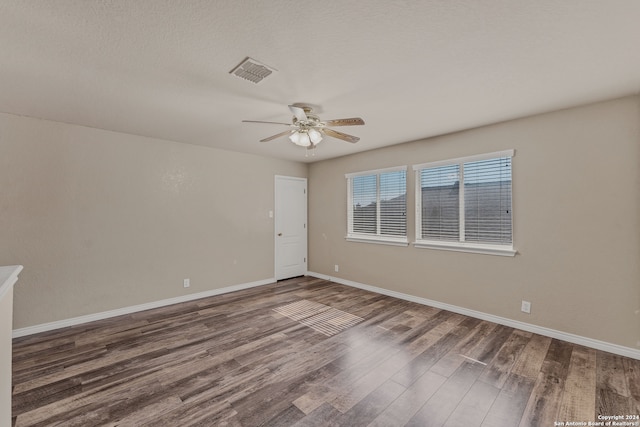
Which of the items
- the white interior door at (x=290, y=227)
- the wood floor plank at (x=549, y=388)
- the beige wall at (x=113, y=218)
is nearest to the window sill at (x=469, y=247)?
the wood floor plank at (x=549, y=388)

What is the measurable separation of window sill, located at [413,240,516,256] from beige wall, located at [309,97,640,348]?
3.0 inches

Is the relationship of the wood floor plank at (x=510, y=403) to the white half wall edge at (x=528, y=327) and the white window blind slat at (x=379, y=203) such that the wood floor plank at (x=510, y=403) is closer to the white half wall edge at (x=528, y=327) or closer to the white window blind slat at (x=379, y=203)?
the white half wall edge at (x=528, y=327)

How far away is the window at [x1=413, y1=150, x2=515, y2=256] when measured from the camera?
344cm

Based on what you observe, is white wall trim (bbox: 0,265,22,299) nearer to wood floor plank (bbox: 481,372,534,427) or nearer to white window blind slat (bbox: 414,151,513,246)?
wood floor plank (bbox: 481,372,534,427)

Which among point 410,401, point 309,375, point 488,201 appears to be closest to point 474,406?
point 410,401

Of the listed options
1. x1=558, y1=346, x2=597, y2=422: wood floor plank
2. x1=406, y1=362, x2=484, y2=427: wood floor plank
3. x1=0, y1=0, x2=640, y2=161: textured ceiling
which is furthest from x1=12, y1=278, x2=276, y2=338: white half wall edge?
x1=558, y1=346, x2=597, y2=422: wood floor plank

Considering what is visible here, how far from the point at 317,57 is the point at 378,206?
128 inches

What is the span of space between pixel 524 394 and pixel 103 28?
3977mm

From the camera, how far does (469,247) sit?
3.67 meters

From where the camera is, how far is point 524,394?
6.91ft

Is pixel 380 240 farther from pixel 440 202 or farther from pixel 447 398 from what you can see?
pixel 447 398

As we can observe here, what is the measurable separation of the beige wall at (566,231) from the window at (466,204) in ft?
0.39

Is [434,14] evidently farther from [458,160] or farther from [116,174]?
[116,174]

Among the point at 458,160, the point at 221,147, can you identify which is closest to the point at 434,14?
the point at 458,160
